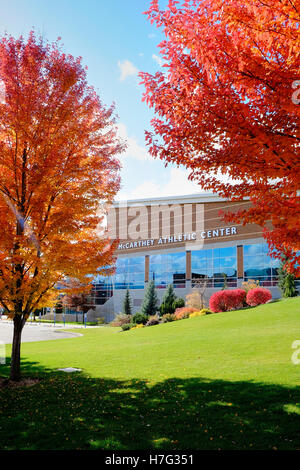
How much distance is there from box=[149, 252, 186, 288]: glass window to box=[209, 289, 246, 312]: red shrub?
16.0 meters

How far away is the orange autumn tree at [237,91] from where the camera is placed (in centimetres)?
460

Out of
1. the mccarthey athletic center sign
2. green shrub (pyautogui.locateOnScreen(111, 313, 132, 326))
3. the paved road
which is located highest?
the mccarthey athletic center sign

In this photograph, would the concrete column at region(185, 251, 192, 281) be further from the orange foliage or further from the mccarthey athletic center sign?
the orange foliage

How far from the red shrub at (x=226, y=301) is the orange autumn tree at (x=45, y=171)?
1930cm

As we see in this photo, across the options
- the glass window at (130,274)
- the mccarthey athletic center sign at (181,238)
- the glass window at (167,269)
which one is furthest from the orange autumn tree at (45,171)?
the glass window at (130,274)

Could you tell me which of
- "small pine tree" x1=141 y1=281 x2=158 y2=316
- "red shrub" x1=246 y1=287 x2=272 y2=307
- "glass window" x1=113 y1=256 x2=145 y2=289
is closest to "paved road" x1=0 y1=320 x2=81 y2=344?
"small pine tree" x1=141 y1=281 x2=158 y2=316

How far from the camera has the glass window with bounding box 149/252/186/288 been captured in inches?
1724

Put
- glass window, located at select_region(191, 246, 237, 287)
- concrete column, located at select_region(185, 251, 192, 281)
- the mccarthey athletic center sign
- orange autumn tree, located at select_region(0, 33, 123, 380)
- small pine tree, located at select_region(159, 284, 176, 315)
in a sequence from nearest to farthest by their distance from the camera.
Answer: orange autumn tree, located at select_region(0, 33, 123, 380), small pine tree, located at select_region(159, 284, 176, 315), glass window, located at select_region(191, 246, 237, 287), the mccarthey athletic center sign, concrete column, located at select_region(185, 251, 192, 281)

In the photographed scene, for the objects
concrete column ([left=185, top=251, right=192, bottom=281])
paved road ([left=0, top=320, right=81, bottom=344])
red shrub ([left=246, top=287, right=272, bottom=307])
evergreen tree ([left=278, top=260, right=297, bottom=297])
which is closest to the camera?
paved road ([left=0, top=320, right=81, bottom=344])

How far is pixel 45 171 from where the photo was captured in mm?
8625

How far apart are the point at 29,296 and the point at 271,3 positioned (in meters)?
7.98

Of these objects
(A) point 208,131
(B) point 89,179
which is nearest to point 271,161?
(A) point 208,131

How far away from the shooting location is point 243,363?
983 cm

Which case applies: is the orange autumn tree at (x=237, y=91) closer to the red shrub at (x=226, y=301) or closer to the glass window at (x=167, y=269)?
the red shrub at (x=226, y=301)
